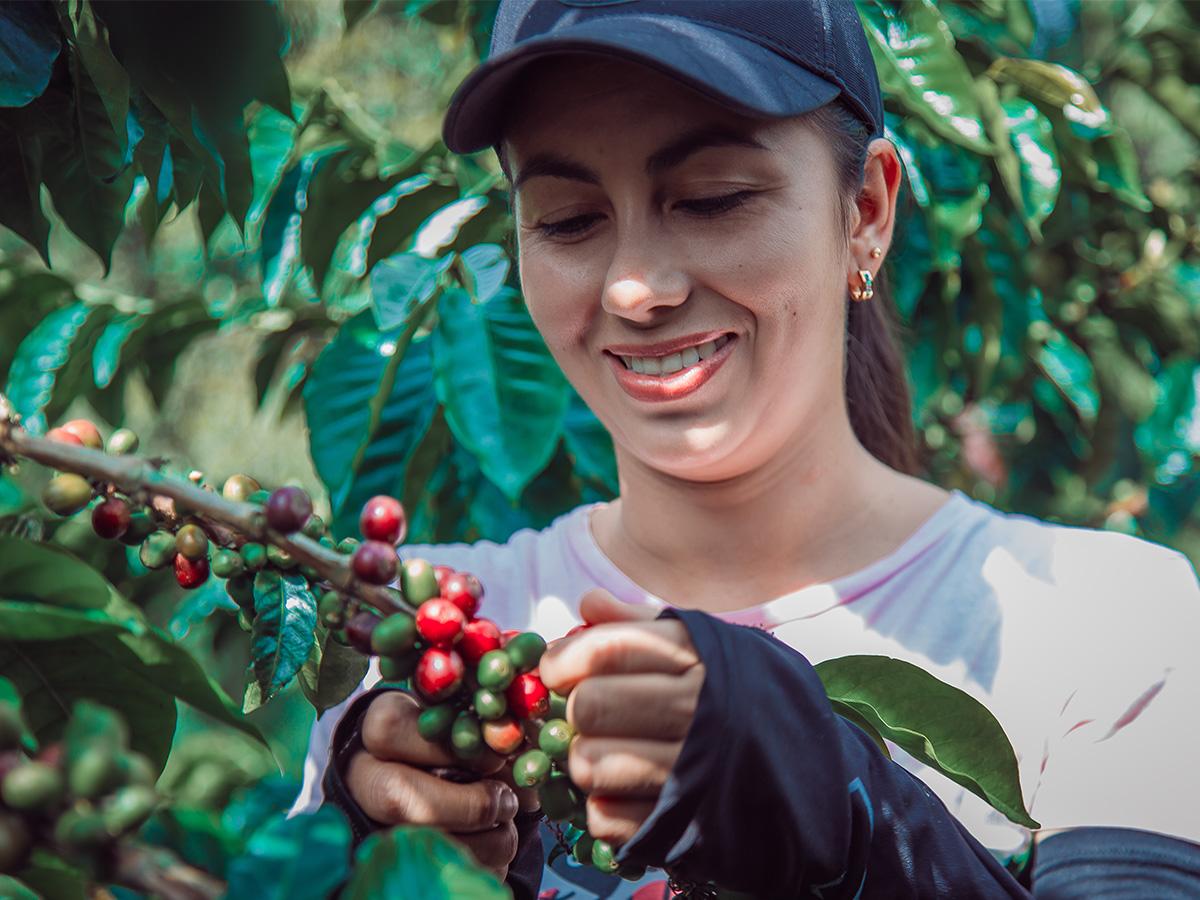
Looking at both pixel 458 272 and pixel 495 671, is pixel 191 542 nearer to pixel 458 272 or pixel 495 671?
pixel 495 671

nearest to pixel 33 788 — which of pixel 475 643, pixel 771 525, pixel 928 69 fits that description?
pixel 475 643

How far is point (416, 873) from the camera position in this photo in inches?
21.0

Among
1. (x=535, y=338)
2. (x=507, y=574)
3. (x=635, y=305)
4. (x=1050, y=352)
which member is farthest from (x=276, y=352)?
(x=1050, y=352)

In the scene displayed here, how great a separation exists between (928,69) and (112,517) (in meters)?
1.58

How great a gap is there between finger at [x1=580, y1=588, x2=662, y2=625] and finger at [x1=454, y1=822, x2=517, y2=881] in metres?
0.19

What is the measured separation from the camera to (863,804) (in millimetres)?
794

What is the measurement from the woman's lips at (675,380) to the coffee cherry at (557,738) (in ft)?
2.04

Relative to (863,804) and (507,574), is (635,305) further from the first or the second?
(863,804)

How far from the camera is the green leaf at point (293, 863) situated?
0.54 m

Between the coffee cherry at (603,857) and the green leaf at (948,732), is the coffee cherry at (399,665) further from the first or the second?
the green leaf at (948,732)

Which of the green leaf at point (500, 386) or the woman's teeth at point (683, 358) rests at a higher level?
the woman's teeth at point (683, 358)

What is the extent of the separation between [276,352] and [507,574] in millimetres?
1115

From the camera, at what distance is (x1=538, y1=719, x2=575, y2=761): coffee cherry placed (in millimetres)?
733

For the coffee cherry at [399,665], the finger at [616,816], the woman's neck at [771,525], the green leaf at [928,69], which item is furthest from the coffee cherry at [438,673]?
the green leaf at [928,69]
